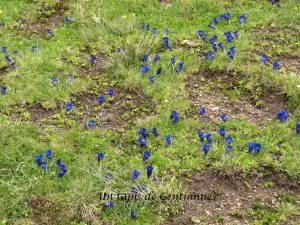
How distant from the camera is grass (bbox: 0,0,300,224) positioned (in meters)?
5.20

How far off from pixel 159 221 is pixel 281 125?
225 centimetres

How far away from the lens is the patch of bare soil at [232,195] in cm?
Answer: 494

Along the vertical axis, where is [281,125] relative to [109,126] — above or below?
above

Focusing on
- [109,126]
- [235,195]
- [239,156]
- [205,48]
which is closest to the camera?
[235,195]

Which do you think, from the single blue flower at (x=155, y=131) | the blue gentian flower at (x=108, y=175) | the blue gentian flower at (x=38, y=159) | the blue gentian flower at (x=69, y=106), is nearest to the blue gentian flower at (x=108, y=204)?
the blue gentian flower at (x=108, y=175)

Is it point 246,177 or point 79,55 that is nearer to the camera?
point 246,177

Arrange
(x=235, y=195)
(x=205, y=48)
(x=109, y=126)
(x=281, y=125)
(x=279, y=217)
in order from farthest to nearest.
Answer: (x=205, y=48) → (x=109, y=126) → (x=281, y=125) → (x=235, y=195) → (x=279, y=217)

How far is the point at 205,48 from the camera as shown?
802cm

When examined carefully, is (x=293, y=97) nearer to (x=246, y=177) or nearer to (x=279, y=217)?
(x=246, y=177)

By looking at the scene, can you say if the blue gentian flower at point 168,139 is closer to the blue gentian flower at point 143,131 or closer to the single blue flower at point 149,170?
the blue gentian flower at point 143,131

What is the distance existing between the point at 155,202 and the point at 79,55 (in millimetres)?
3969

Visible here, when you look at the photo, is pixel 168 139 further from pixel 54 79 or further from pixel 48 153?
pixel 54 79

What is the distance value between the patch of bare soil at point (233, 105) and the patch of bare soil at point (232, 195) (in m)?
1.19

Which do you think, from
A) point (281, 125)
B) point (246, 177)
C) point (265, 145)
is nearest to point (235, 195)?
point (246, 177)
